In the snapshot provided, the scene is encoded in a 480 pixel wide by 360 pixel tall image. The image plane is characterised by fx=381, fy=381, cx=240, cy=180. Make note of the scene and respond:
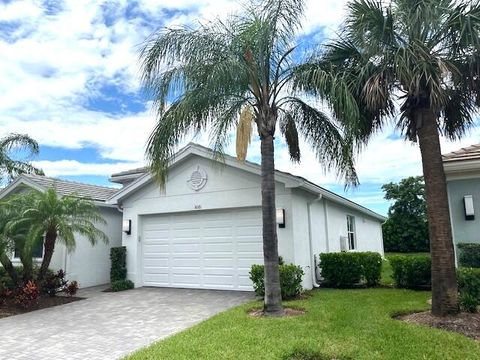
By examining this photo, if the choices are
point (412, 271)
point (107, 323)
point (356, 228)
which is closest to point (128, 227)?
point (107, 323)

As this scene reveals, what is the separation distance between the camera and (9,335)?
794cm

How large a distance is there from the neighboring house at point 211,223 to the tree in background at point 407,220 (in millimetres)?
18737

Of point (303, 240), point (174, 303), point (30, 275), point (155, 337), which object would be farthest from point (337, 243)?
point (30, 275)

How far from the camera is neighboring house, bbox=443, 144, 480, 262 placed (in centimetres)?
975

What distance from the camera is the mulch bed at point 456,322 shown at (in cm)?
693

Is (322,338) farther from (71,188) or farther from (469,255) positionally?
(71,188)

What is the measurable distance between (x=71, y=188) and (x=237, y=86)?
1101 cm

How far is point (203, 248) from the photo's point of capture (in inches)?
528

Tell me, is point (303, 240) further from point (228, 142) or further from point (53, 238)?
point (53, 238)

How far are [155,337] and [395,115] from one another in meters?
7.39

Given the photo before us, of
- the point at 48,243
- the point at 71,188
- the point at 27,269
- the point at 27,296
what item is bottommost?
the point at 27,296

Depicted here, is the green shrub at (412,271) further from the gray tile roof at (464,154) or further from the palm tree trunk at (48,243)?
the palm tree trunk at (48,243)

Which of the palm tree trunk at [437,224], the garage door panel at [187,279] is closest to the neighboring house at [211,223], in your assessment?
the garage door panel at [187,279]

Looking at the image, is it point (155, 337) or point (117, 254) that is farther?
point (117, 254)
